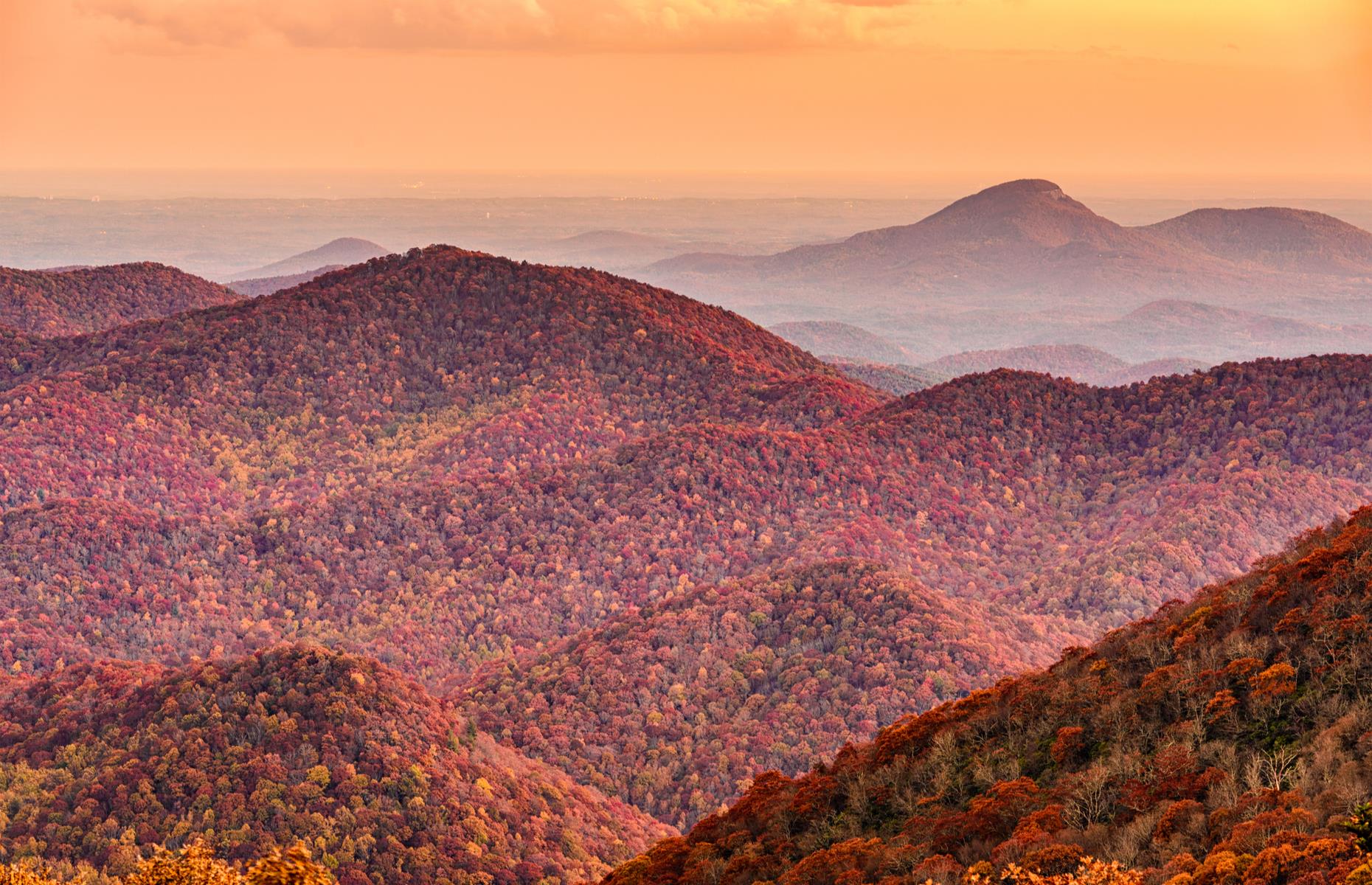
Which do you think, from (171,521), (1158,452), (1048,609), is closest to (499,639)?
(171,521)

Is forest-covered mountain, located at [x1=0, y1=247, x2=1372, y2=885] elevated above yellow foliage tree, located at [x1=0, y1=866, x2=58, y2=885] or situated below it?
below

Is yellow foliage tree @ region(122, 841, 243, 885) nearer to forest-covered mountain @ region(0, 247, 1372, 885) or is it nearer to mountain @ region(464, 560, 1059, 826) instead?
forest-covered mountain @ region(0, 247, 1372, 885)

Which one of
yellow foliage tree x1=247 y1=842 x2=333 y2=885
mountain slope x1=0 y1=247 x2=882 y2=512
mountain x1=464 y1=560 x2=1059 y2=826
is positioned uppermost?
yellow foliage tree x1=247 y1=842 x2=333 y2=885

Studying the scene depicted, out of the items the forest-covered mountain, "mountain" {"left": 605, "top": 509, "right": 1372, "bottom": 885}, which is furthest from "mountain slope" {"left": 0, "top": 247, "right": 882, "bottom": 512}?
"mountain" {"left": 605, "top": 509, "right": 1372, "bottom": 885}

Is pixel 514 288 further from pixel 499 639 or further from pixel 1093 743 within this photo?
pixel 1093 743

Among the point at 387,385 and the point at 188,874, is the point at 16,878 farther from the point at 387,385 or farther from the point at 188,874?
the point at 387,385
